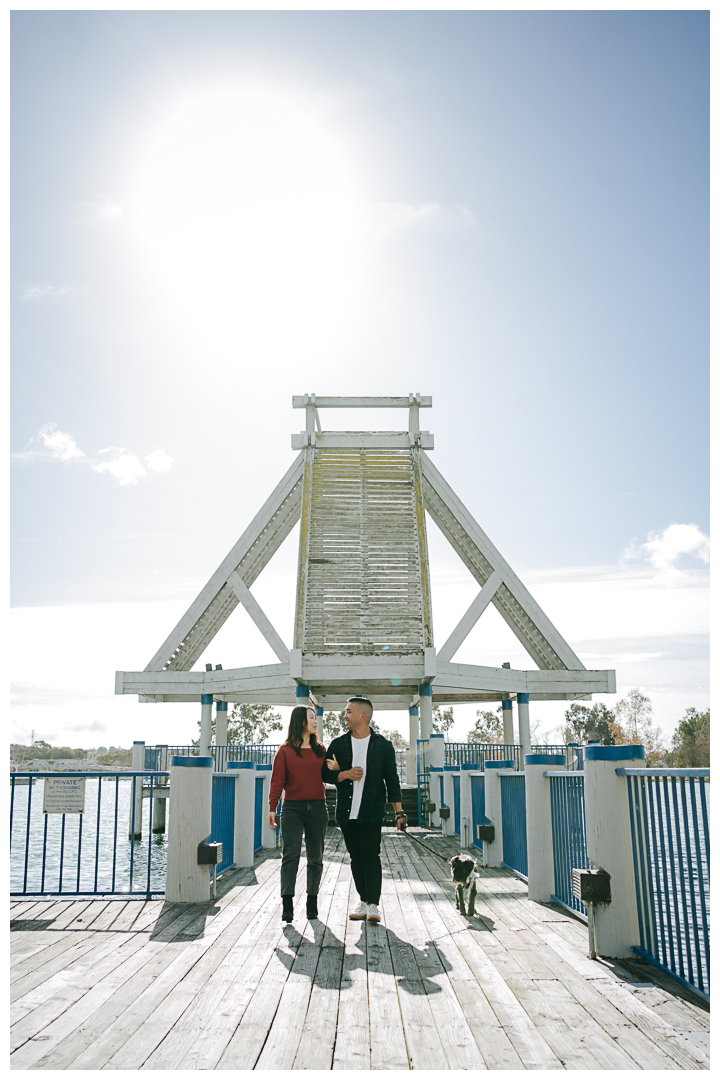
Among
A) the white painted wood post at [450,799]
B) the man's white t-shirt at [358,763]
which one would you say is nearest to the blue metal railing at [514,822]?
the man's white t-shirt at [358,763]

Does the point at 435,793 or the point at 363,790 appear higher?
the point at 363,790

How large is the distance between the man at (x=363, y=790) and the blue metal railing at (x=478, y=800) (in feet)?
17.1

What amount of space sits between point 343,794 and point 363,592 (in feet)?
60.3

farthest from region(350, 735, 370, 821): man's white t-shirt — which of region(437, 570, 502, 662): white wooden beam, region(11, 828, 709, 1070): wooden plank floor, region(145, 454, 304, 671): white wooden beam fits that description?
region(145, 454, 304, 671): white wooden beam

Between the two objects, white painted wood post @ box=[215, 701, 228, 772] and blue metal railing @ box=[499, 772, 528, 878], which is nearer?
blue metal railing @ box=[499, 772, 528, 878]

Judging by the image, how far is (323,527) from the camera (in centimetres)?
2644

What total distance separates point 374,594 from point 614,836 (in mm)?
19576

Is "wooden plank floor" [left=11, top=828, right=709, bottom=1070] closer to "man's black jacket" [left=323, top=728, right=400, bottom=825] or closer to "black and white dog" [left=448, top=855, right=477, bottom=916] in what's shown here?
"black and white dog" [left=448, top=855, right=477, bottom=916]

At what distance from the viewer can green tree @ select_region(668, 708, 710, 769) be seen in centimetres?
6944

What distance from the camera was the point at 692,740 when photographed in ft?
241

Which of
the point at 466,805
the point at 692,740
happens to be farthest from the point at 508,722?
the point at 692,740

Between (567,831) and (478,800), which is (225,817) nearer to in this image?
(478,800)

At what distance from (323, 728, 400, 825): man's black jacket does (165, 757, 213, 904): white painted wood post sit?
1.58m
